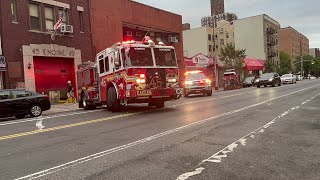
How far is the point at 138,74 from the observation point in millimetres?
14906

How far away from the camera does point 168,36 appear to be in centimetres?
4175

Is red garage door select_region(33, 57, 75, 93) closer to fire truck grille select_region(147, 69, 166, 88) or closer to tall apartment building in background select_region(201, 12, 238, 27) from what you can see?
fire truck grille select_region(147, 69, 166, 88)

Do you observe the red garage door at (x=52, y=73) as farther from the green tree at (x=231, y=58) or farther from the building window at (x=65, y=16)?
the green tree at (x=231, y=58)

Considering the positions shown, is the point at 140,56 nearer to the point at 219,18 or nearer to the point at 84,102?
the point at 84,102

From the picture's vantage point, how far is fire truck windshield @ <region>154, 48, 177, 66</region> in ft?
51.4

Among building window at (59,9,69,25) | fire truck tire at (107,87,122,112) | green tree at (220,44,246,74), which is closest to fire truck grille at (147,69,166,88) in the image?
fire truck tire at (107,87,122,112)

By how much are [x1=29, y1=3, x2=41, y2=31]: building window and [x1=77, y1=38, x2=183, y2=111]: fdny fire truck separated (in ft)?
37.0

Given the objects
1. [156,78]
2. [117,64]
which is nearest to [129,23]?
[117,64]

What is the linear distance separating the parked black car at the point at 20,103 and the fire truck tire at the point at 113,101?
3664mm

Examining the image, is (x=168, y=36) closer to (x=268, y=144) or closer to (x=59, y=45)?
(x=59, y=45)

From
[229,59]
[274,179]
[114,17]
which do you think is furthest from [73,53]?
[229,59]

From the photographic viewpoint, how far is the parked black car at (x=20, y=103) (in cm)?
1630

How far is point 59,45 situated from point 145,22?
38.8 ft

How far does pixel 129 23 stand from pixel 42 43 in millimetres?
10585
